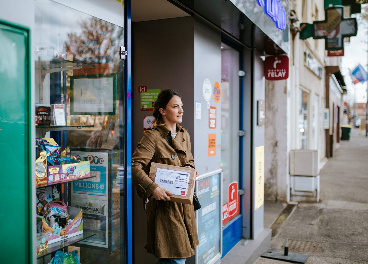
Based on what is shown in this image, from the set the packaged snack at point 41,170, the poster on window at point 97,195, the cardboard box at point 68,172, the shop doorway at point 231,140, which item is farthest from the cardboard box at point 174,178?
the shop doorway at point 231,140

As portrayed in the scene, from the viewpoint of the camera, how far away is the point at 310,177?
26.2ft

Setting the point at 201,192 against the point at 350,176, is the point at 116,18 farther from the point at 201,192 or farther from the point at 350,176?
the point at 350,176

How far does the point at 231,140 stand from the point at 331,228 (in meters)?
2.62

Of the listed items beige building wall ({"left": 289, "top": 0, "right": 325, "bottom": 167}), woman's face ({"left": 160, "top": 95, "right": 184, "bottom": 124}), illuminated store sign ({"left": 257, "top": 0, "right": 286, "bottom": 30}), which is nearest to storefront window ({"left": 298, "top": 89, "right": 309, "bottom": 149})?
beige building wall ({"left": 289, "top": 0, "right": 325, "bottom": 167})

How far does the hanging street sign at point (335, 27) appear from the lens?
27.7ft

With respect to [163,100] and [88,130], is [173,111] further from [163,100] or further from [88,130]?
[88,130]

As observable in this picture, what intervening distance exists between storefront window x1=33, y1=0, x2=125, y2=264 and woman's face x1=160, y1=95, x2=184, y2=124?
0.47 metres

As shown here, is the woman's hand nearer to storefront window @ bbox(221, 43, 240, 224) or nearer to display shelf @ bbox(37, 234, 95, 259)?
display shelf @ bbox(37, 234, 95, 259)

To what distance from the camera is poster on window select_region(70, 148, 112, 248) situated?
98.0 inches

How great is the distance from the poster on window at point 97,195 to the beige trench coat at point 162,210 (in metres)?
0.22

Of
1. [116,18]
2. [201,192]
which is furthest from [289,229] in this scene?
[116,18]

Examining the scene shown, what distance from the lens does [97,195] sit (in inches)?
99.0

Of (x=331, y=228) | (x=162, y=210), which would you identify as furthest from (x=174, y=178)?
(x=331, y=228)

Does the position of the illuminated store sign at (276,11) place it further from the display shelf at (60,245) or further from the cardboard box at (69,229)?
the display shelf at (60,245)
